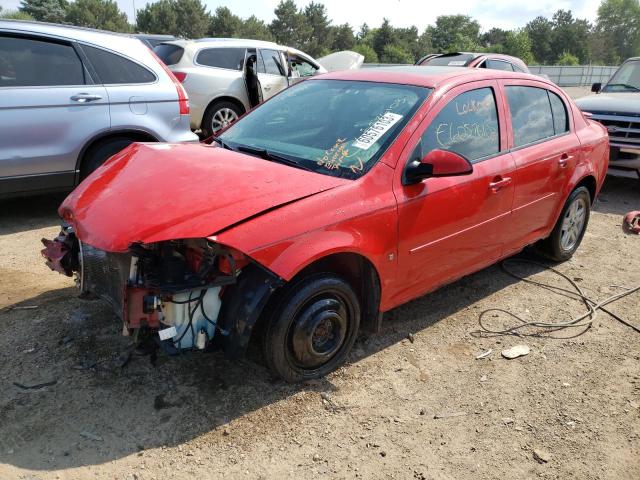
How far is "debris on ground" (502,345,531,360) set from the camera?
3596 millimetres

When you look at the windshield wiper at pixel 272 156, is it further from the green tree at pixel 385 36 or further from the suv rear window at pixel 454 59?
the green tree at pixel 385 36

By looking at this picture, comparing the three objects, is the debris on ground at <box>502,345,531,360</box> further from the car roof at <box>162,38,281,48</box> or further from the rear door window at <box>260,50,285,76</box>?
the rear door window at <box>260,50,285,76</box>

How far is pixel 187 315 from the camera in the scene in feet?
8.93

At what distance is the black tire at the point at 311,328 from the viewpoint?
2.87 metres

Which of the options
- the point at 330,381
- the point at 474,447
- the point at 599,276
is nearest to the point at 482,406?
the point at 474,447

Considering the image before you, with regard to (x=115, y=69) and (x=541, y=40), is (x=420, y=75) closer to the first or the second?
(x=115, y=69)

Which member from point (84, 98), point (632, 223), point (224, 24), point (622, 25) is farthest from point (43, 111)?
point (622, 25)

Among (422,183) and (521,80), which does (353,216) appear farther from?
(521,80)

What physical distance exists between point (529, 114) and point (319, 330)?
2.51 metres

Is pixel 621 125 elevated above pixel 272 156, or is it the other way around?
pixel 621 125

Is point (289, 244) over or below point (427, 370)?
over

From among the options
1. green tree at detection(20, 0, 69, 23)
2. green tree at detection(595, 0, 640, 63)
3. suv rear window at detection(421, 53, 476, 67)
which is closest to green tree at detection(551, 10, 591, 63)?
green tree at detection(595, 0, 640, 63)

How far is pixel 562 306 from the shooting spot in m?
4.31

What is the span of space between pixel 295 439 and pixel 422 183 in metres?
1.63
